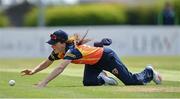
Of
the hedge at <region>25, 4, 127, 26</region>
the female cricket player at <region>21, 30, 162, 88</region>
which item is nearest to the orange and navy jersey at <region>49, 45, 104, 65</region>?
the female cricket player at <region>21, 30, 162, 88</region>

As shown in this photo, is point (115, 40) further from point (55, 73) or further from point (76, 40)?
point (55, 73)

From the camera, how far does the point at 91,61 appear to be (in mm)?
14227

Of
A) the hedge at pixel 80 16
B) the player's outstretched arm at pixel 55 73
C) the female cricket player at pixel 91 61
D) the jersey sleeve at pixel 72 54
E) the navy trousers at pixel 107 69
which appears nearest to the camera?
the player's outstretched arm at pixel 55 73

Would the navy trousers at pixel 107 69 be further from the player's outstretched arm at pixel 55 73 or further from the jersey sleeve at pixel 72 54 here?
the player's outstretched arm at pixel 55 73

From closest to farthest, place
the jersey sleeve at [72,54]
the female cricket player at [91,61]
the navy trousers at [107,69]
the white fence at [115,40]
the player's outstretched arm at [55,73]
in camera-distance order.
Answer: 1. the player's outstretched arm at [55,73]
2. the jersey sleeve at [72,54]
3. the female cricket player at [91,61]
4. the navy trousers at [107,69]
5. the white fence at [115,40]

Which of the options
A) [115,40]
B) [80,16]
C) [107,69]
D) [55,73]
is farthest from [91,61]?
[80,16]

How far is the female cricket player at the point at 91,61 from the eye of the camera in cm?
1393

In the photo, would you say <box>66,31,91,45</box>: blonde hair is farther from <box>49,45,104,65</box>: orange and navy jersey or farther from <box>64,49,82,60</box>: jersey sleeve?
<box>64,49,82,60</box>: jersey sleeve

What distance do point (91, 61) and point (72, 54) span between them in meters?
0.58

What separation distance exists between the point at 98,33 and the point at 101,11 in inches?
725

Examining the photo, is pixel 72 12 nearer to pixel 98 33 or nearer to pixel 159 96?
pixel 98 33

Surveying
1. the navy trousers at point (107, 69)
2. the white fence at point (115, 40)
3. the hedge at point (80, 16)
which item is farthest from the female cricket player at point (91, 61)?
the hedge at point (80, 16)

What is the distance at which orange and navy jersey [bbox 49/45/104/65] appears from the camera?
45.3 feet

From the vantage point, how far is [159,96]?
12.6 meters
